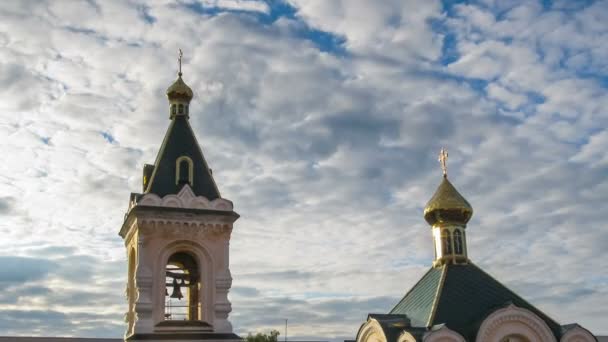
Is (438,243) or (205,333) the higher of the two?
(438,243)

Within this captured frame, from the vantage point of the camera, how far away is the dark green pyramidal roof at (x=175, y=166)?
19.8m

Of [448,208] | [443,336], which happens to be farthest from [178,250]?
[448,208]

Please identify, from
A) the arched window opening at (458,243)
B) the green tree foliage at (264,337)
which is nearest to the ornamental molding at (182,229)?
the arched window opening at (458,243)

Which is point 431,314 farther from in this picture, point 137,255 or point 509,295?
point 137,255

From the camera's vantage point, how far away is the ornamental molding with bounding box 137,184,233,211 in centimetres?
1897

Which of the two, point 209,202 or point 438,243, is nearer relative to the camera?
point 209,202

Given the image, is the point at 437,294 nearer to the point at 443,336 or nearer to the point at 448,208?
the point at 443,336

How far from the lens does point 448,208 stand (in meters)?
23.4

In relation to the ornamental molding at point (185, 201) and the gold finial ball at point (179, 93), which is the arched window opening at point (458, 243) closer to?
the ornamental molding at point (185, 201)

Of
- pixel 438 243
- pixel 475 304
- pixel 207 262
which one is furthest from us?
pixel 438 243

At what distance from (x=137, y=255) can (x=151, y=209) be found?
1.28 m

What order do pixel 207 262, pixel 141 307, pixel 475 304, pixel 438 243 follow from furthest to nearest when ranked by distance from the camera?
pixel 438 243 < pixel 475 304 < pixel 207 262 < pixel 141 307

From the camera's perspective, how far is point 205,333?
1844cm

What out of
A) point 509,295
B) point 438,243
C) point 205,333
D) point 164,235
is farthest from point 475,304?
point 164,235
